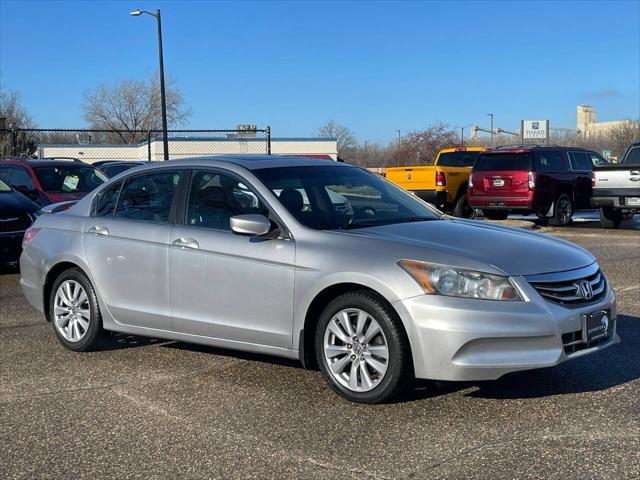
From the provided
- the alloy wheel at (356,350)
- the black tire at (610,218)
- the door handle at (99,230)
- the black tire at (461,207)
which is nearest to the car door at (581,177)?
the black tire at (610,218)

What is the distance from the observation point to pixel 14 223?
10.6m

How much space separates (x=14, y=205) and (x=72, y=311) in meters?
5.11

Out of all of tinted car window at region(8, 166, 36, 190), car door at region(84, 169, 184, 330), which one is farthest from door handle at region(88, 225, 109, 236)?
tinted car window at region(8, 166, 36, 190)

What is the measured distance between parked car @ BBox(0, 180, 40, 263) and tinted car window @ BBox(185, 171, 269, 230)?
5.73 metres

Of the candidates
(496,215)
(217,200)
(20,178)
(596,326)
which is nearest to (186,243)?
(217,200)

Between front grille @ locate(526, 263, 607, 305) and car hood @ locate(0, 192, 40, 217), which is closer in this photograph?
front grille @ locate(526, 263, 607, 305)

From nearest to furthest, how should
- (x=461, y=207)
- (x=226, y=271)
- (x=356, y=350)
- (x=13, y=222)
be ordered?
(x=356, y=350)
(x=226, y=271)
(x=13, y=222)
(x=461, y=207)

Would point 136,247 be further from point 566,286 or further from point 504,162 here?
point 504,162

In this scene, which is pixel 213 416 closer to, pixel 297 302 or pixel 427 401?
pixel 297 302

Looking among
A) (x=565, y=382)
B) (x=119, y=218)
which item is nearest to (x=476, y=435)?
(x=565, y=382)

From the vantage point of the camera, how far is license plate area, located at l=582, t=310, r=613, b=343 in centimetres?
464

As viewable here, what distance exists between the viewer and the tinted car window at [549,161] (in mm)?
16984

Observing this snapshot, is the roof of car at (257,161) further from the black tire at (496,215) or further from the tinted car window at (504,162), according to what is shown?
the black tire at (496,215)

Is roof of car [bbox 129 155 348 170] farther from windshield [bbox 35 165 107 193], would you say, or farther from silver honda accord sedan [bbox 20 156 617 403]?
windshield [bbox 35 165 107 193]
